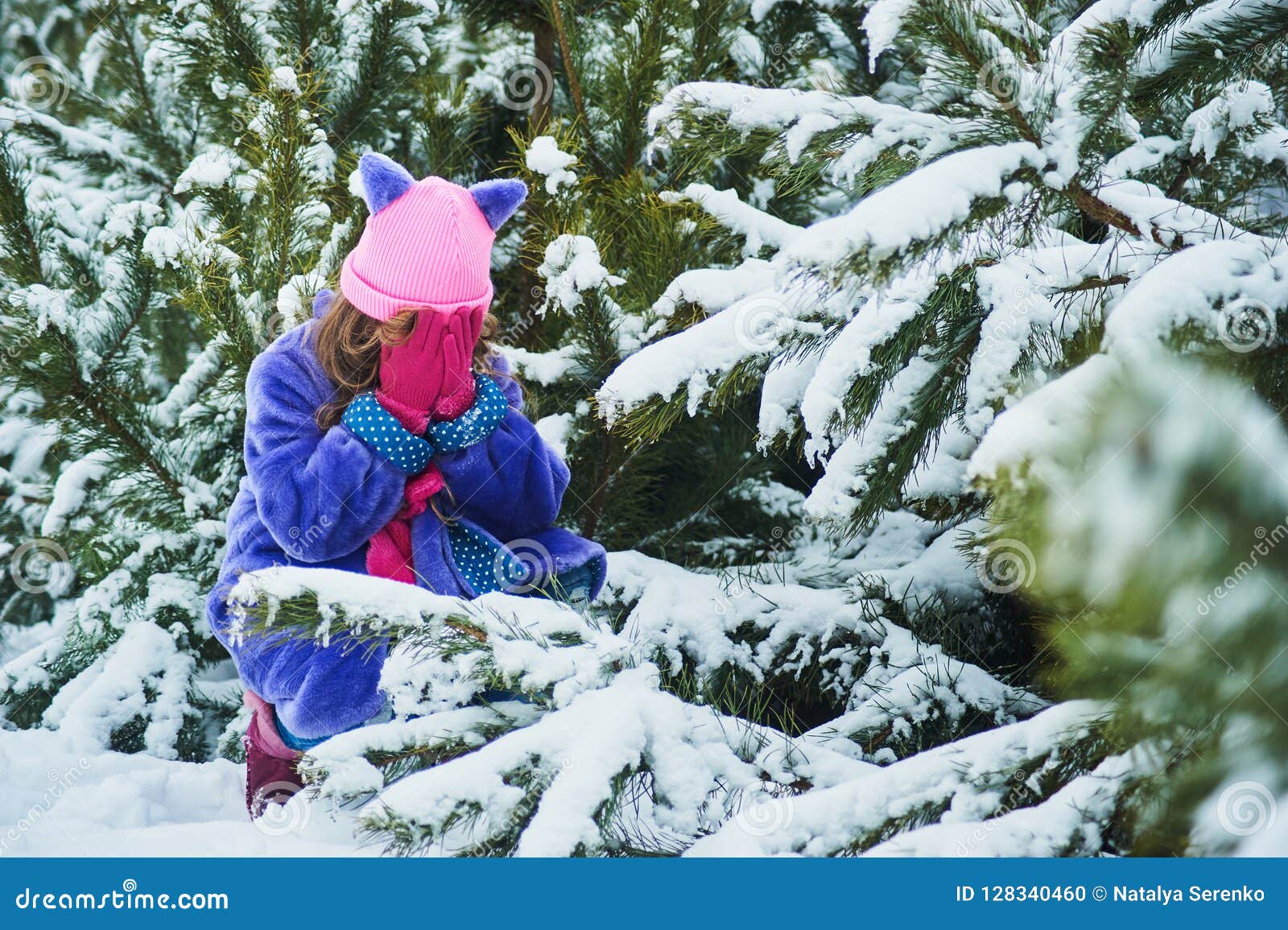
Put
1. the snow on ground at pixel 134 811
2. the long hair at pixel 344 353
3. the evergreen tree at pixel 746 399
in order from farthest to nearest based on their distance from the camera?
the long hair at pixel 344 353, the snow on ground at pixel 134 811, the evergreen tree at pixel 746 399

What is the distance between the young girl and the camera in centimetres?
167

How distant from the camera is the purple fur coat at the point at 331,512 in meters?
1.66

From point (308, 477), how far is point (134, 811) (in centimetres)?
74

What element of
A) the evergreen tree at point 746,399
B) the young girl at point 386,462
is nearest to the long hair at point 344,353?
the young girl at point 386,462

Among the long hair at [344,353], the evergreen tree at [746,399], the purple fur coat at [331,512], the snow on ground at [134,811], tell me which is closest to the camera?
the evergreen tree at [746,399]

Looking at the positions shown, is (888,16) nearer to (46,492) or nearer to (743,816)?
(743,816)

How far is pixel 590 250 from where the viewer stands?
1.79 m

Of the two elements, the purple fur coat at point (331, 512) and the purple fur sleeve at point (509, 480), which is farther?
the purple fur sleeve at point (509, 480)

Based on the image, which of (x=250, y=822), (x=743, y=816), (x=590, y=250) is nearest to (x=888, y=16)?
(x=590, y=250)

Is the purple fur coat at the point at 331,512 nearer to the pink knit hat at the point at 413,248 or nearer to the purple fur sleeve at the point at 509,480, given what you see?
the purple fur sleeve at the point at 509,480

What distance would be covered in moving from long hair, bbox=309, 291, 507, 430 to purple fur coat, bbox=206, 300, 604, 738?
2 centimetres

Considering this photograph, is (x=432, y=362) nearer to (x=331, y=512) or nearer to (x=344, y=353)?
(x=344, y=353)

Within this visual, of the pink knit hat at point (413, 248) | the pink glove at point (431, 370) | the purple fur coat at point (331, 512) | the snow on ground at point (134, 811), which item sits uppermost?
the pink knit hat at point (413, 248)

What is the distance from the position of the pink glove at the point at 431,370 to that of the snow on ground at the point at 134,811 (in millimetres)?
688
